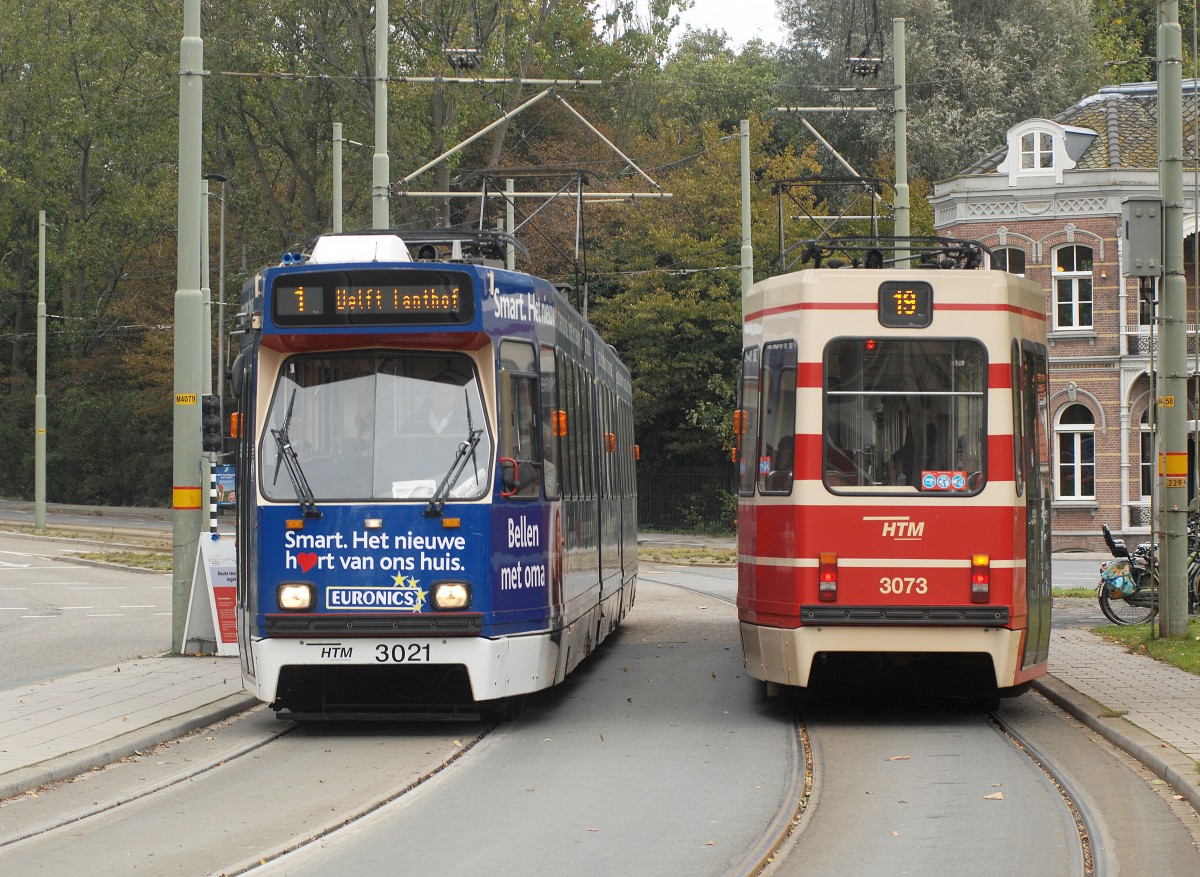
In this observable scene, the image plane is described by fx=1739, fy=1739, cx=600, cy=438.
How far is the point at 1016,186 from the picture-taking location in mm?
43344

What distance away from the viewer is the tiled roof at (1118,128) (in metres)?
43.8

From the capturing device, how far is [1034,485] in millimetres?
12266

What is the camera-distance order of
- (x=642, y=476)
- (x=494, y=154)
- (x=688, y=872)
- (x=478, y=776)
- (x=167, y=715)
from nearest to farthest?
(x=688, y=872) < (x=478, y=776) < (x=167, y=715) < (x=494, y=154) < (x=642, y=476)

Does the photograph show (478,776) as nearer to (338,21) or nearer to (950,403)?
(950,403)

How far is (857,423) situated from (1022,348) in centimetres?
130

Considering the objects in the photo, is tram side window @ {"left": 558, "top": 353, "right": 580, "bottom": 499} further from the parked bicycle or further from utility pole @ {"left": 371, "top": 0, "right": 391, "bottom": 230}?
utility pole @ {"left": 371, "top": 0, "right": 391, "bottom": 230}

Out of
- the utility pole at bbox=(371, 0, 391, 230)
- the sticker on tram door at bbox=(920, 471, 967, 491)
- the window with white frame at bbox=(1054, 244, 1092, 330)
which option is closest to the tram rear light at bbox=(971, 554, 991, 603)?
the sticker on tram door at bbox=(920, 471, 967, 491)

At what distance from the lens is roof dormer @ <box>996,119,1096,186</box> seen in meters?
43.4

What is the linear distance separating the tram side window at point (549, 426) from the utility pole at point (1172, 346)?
24.7 ft

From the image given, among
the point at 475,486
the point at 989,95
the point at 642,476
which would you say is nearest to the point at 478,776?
the point at 475,486

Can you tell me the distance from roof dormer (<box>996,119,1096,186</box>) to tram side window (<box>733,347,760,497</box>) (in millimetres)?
32441

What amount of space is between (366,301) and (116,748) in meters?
3.24

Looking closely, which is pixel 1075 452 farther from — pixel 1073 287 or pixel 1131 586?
pixel 1131 586

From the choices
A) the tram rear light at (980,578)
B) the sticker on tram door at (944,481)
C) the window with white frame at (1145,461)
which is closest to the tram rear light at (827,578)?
the sticker on tram door at (944,481)
